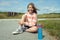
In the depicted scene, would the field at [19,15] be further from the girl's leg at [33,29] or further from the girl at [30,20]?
the girl's leg at [33,29]

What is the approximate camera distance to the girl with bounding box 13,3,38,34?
2.56 m

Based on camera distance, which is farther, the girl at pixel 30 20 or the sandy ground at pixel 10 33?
the girl at pixel 30 20

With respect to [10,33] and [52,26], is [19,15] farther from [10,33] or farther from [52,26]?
[52,26]

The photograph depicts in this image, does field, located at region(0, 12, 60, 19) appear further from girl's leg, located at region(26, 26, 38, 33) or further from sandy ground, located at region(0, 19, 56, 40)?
girl's leg, located at region(26, 26, 38, 33)

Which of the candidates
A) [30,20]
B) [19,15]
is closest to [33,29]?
[30,20]

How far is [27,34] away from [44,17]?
35cm

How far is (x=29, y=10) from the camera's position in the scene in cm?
256

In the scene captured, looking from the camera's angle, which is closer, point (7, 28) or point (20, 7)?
point (20, 7)

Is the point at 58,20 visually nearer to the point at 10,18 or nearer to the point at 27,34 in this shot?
the point at 27,34

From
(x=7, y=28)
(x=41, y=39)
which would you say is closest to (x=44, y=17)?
(x=41, y=39)

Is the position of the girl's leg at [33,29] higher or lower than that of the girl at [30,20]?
lower

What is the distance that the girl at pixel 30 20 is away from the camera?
256 cm

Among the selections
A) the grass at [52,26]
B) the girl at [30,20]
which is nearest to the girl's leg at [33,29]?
the girl at [30,20]

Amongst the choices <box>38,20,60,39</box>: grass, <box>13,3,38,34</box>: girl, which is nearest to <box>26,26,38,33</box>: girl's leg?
<box>13,3,38,34</box>: girl
